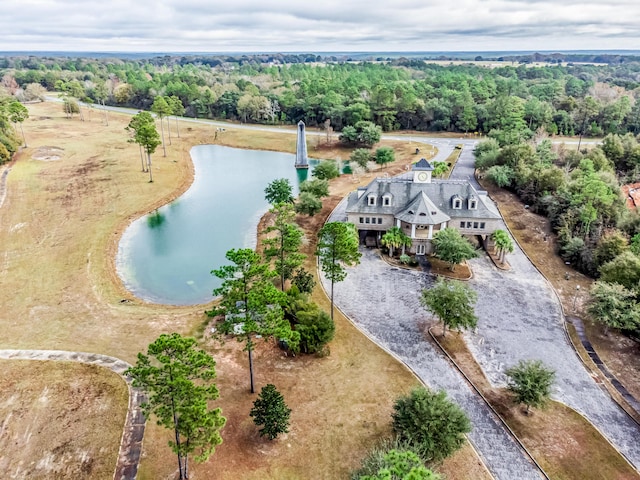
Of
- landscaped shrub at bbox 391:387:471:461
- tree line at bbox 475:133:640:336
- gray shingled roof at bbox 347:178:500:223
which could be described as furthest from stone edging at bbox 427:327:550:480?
gray shingled roof at bbox 347:178:500:223

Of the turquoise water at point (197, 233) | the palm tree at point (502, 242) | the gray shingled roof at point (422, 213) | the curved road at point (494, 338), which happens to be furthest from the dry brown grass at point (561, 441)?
the turquoise water at point (197, 233)

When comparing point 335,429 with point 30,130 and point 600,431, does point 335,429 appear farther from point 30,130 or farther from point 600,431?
point 30,130

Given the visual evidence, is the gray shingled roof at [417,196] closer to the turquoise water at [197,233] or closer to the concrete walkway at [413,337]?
the concrete walkway at [413,337]

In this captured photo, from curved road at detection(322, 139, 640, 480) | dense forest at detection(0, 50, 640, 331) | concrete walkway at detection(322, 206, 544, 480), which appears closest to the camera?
concrete walkway at detection(322, 206, 544, 480)

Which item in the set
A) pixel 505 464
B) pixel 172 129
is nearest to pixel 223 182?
pixel 172 129

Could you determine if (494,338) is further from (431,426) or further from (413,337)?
(431,426)

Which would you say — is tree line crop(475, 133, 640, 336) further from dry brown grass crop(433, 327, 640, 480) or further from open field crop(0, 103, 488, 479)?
open field crop(0, 103, 488, 479)

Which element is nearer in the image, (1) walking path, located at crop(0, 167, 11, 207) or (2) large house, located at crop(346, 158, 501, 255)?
(2) large house, located at crop(346, 158, 501, 255)
